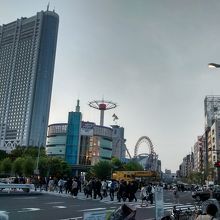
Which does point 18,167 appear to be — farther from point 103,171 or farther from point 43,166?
point 103,171

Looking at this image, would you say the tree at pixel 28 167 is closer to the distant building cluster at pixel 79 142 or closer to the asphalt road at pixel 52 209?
the distant building cluster at pixel 79 142

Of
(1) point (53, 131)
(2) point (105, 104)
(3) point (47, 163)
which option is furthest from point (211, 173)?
(1) point (53, 131)

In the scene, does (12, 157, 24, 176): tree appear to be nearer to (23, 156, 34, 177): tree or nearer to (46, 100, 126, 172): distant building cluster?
(23, 156, 34, 177): tree

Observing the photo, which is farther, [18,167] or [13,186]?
[18,167]

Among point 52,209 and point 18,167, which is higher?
point 18,167

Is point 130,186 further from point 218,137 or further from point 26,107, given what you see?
point 26,107

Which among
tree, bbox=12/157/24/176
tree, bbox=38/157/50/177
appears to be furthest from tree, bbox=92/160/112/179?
tree, bbox=12/157/24/176

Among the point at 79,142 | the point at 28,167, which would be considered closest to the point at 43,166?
the point at 28,167

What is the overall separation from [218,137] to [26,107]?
12036 cm

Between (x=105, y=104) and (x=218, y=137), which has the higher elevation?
(x=105, y=104)

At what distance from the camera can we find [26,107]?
7854 inches

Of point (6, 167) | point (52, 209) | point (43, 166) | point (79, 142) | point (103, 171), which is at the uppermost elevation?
point (79, 142)

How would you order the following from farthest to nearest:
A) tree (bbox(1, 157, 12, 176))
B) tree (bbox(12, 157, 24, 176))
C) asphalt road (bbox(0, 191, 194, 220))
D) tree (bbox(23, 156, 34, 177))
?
1. tree (bbox(1, 157, 12, 176))
2. tree (bbox(12, 157, 24, 176))
3. tree (bbox(23, 156, 34, 177))
4. asphalt road (bbox(0, 191, 194, 220))

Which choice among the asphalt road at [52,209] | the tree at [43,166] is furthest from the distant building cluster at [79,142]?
the asphalt road at [52,209]
